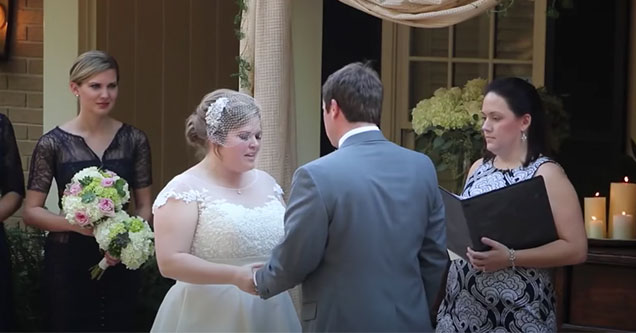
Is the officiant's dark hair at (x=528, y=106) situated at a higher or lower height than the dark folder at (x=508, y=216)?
higher

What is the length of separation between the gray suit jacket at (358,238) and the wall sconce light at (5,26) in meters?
4.45

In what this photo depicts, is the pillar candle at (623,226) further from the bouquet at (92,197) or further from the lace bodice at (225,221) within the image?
the bouquet at (92,197)

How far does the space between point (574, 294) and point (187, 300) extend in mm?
1692

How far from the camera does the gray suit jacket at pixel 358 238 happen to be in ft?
12.6

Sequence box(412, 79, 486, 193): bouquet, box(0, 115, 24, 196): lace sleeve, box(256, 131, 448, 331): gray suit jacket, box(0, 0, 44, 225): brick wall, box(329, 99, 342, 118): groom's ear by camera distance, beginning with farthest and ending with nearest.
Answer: box(0, 0, 44, 225): brick wall → box(412, 79, 486, 193): bouquet → box(0, 115, 24, 196): lace sleeve → box(329, 99, 342, 118): groom's ear → box(256, 131, 448, 331): gray suit jacket

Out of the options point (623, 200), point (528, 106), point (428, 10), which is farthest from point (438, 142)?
point (528, 106)

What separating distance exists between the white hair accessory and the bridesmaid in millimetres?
1259

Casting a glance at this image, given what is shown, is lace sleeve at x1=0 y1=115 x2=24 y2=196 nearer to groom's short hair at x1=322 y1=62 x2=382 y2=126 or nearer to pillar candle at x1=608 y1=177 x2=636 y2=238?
groom's short hair at x1=322 y1=62 x2=382 y2=126

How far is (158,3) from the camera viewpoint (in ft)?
26.3

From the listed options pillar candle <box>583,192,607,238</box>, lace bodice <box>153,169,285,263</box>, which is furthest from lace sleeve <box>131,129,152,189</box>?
pillar candle <box>583,192,607,238</box>

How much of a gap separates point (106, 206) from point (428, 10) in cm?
168

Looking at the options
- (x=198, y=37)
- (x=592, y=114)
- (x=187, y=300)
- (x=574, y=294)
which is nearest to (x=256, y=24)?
(x=187, y=300)

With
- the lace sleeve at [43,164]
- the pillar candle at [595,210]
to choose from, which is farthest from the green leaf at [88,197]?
the pillar candle at [595,210]

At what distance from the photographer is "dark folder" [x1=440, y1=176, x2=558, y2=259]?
14.5 feet
